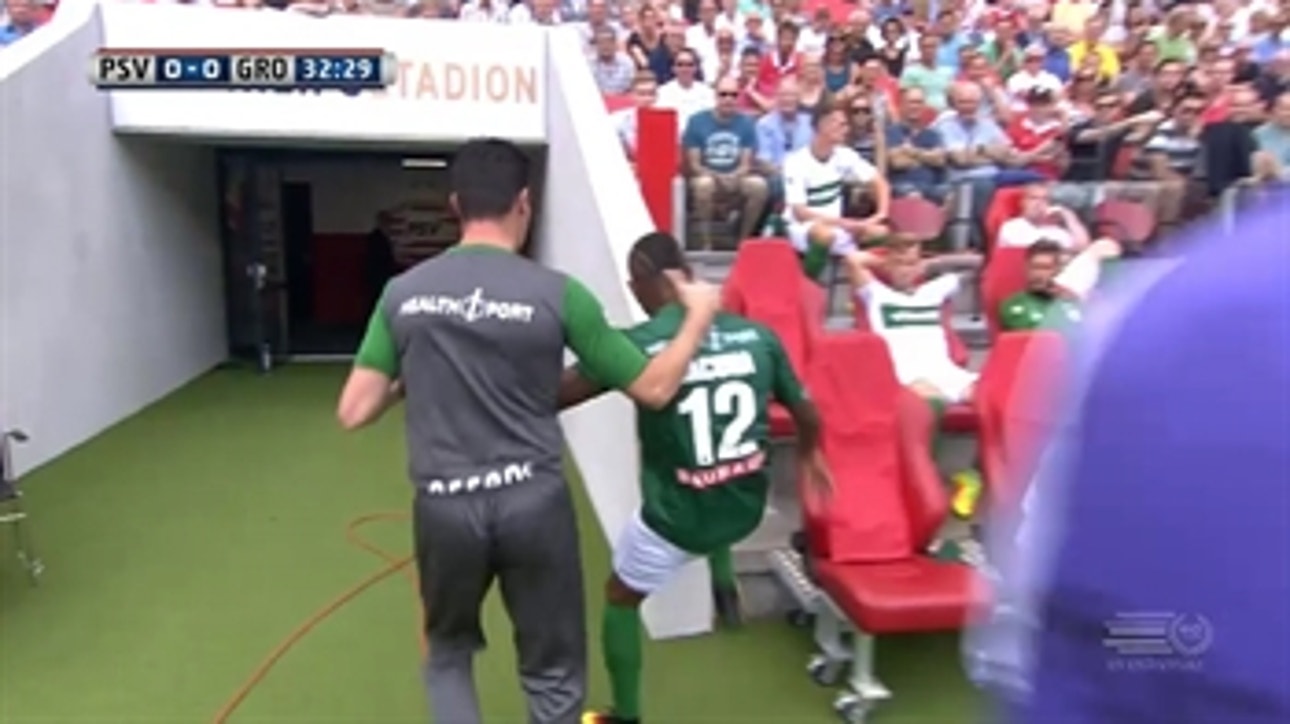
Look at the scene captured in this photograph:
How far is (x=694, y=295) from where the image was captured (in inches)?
122

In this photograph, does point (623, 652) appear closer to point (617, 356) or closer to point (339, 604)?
point (617, 356)

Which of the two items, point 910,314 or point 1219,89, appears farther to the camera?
point 1219,89

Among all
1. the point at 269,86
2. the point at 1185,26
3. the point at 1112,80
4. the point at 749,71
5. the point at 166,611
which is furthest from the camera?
the point at 1185,26

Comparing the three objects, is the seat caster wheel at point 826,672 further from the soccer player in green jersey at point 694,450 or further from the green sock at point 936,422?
the green sock at point 936,422

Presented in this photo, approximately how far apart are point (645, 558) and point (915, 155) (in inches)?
196

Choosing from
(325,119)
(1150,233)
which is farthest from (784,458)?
(325,119)

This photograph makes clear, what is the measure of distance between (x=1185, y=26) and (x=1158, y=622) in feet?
37.4

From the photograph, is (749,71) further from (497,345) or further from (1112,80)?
(497,345)

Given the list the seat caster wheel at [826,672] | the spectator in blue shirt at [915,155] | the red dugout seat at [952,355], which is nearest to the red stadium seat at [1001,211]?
the spectator in blue shirt at [915,155]

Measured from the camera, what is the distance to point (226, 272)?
10.8m

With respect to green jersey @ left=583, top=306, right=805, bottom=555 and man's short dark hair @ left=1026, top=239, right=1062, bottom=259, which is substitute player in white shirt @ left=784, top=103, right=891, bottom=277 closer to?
man's short dark hair @ left=1026, top=239, right=1062, bottom=259

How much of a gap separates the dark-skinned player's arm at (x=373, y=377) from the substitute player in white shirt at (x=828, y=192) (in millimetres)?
4118

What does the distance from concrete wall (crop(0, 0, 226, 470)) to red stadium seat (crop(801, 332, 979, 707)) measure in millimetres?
4643

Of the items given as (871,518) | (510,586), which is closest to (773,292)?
(871,518)
